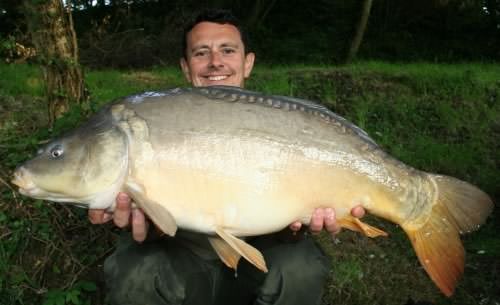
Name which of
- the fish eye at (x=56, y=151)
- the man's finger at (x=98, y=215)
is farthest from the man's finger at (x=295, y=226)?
the fish eye at (x=56, y=151)

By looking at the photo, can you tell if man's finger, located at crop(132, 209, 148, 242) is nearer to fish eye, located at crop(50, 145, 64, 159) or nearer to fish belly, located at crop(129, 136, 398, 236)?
fish belly, located at crop(129, 136, 398, 236)

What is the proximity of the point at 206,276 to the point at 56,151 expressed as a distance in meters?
0.78

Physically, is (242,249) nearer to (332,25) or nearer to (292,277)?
(292,277)

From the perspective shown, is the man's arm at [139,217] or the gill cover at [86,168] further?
the man's arm at [139,217]

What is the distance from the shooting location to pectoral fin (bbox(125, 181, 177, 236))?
1534 mm

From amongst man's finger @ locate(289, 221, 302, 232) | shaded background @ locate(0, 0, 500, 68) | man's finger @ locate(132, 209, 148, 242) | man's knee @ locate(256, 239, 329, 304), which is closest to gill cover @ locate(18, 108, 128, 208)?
man's finger @ locate(132, 209, 148, 242)

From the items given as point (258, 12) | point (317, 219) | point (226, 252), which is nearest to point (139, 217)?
point (226, 252)

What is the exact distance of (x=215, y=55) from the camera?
95.3 inches

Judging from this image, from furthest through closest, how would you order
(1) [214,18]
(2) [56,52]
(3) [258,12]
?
(3) [258,12] < (2) [56,52] < (1) [214,18]

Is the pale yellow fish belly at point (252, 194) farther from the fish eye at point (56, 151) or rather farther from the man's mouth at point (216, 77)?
the man's mouth at point (216, 77)

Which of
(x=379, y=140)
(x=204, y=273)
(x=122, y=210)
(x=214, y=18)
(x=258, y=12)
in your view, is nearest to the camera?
(x=122, y=210)

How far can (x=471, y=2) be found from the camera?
32.1 ft

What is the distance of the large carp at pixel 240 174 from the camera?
158 cm

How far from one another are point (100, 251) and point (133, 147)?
131cm
